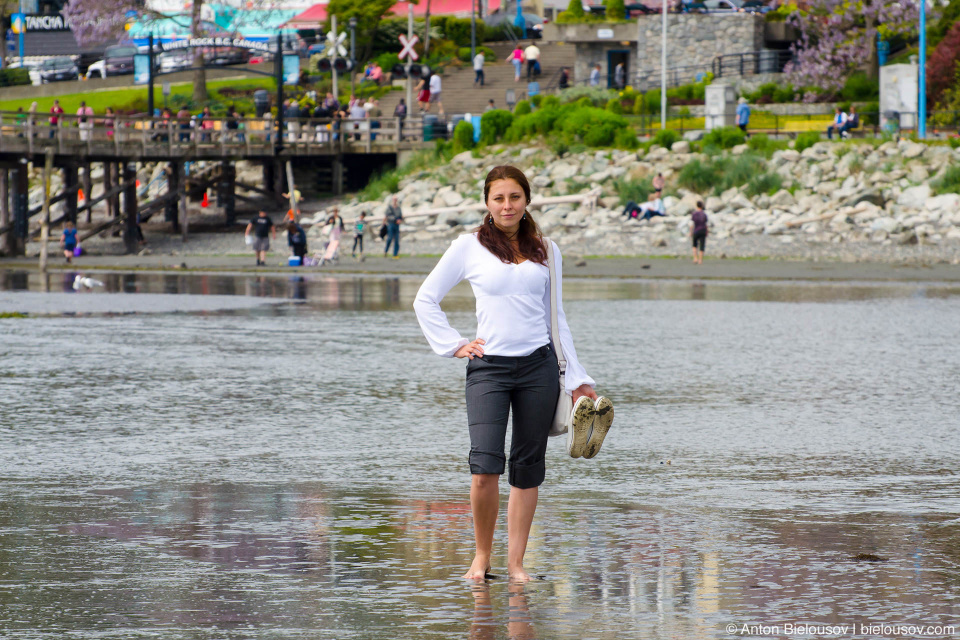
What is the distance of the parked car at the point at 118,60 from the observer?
254 ft

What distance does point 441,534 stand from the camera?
23.1 feet

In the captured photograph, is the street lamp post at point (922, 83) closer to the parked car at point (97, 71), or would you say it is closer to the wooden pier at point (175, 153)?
the wooden pier at point (175, 153)

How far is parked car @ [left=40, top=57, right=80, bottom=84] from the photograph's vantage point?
77.5 meters

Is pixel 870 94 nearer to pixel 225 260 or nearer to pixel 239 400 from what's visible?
pixel 225 260

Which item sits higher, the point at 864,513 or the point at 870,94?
the point at 870,94

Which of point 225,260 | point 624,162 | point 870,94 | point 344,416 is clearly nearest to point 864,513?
point 344,416

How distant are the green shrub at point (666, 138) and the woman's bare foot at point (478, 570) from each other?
40.2 meters

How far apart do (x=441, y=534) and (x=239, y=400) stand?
5.60 m

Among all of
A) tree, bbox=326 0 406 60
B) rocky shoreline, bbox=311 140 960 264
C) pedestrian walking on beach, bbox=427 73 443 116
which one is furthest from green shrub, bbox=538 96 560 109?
tree, bbox=326 0 406 60

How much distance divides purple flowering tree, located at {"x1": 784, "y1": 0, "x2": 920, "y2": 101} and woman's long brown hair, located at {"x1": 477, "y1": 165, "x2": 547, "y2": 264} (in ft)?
154

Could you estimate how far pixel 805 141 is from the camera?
1705 inches

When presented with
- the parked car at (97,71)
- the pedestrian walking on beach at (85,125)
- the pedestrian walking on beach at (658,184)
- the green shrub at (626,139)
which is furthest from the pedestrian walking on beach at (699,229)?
the parked car at (97,71)

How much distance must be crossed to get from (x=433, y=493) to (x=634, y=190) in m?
35.2

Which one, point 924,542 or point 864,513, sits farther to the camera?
point 864,513
